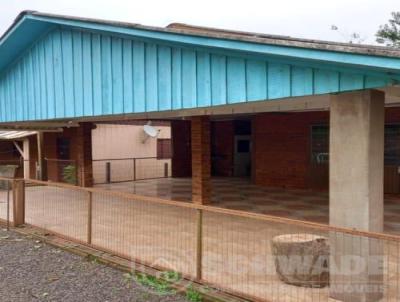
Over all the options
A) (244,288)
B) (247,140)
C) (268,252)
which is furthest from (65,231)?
(247,140)

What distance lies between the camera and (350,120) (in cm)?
456

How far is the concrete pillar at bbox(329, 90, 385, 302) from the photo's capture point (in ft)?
14.7

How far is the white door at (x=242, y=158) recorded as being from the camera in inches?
737

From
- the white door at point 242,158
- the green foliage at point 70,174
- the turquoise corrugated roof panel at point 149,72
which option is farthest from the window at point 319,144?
the green foliage at point 70,174

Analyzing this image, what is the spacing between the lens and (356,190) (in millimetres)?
4555

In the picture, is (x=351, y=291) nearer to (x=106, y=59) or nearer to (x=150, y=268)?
(x=150, y=268)

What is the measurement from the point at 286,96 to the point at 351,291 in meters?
2.22

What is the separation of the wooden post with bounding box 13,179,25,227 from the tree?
29.4 metres

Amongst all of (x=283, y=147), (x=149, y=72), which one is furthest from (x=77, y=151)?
(x=149, y=72)

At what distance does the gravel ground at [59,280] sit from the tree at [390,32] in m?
30.7

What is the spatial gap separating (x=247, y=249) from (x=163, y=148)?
1649cm

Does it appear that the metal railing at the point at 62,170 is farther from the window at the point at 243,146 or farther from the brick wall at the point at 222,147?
the window at the point at 243,146

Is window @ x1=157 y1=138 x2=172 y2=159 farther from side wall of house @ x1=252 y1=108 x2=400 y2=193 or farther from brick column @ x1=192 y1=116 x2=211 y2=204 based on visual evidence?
brick column @ x1=192 y1=116 x2=211 y2=204

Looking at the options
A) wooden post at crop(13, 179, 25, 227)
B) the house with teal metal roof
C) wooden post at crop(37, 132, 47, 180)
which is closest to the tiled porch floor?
the house with teal metal roof
